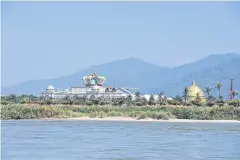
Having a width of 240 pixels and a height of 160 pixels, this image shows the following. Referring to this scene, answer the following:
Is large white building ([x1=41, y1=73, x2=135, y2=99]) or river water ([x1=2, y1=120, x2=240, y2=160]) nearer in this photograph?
river water ([x1=2, y1=120, x2=240, y2=160])

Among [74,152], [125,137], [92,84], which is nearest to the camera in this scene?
[74,152]

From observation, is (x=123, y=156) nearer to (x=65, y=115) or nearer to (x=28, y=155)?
(x=28, y=155)

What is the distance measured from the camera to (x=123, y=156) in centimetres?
2972

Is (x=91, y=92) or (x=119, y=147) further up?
(x=91, y=92)

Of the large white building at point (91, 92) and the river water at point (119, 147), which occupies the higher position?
the large white building at point (91, 92)

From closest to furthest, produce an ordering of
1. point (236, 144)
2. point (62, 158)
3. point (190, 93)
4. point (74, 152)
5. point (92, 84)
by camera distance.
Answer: point (62, 158), point (74, 152), point (236, 144), point (190, 93), point (92, 84)

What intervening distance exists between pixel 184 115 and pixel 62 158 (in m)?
50.4

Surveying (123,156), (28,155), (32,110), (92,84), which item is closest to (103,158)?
(123,156)

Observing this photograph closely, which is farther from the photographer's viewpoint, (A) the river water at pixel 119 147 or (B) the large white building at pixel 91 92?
(B) the large white building at pixel 91 92

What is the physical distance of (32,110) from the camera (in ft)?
246

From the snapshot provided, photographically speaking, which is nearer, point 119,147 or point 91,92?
point 119,147

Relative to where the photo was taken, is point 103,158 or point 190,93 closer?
point 103,158

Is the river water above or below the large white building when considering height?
below

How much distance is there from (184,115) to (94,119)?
1048 cm
